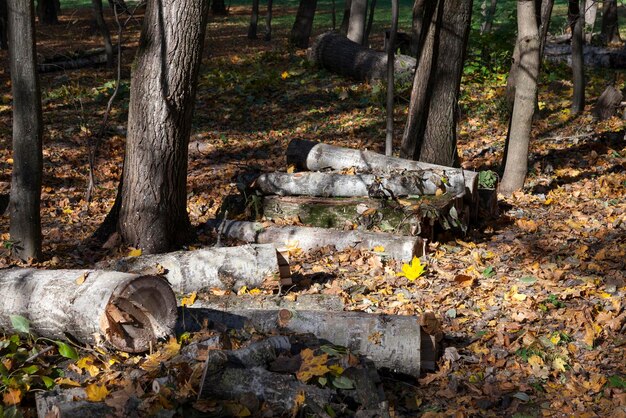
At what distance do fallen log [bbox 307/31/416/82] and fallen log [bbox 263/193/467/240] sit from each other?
7231 millimetres

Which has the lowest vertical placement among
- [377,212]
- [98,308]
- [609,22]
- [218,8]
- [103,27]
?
[377,212]

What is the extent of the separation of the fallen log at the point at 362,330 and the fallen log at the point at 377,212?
2726 mm

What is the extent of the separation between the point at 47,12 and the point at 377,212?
22899mm

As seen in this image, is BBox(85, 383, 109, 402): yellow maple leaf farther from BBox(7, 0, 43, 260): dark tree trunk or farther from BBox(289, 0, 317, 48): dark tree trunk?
BBox(289, 0, 317, 48): dark tree trunk

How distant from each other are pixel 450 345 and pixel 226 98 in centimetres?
1067

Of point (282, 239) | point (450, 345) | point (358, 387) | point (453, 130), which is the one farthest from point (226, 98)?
point (358, 387)

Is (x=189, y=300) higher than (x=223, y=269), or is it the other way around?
(x=223, y=269)

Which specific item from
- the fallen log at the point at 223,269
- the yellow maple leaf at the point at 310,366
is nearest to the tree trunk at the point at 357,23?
the fallen log at the point at 223,269

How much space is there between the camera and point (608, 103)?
1310 cm

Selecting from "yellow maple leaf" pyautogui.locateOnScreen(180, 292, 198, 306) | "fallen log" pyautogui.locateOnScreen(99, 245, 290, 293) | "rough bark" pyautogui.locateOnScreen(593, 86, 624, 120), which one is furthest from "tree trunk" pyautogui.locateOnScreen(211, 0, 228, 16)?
"yellow maple leaf" pyautogui.locateOnScreen(180, 292, 198, 306)

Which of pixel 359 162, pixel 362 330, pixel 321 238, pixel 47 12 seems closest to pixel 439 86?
pixel 359 162

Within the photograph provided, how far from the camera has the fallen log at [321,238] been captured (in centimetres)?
789

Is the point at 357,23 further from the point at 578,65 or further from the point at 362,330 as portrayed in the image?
the point at 362,330

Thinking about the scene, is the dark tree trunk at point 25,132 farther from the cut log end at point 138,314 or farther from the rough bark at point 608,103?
the rough bark at point 608,103
